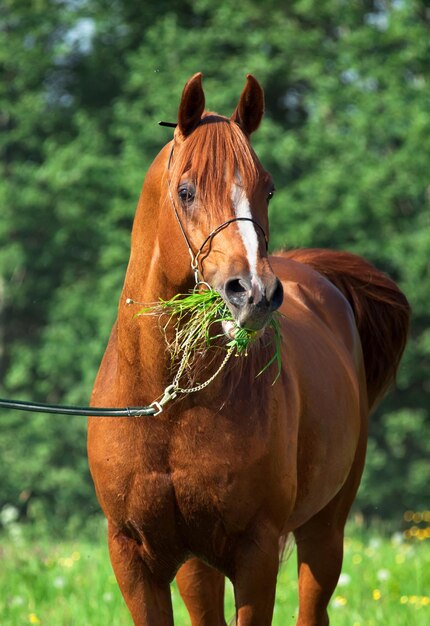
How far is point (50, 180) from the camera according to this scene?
23.2 m

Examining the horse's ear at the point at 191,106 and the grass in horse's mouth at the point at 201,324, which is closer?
the grass in horse's mouth at the point at 201,324

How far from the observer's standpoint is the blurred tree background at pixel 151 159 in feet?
68.6

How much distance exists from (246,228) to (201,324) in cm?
37

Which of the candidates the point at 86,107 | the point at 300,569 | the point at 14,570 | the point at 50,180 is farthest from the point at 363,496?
the point at 300,569

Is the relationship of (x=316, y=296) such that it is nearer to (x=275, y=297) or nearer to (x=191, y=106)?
(x=191, y=106)

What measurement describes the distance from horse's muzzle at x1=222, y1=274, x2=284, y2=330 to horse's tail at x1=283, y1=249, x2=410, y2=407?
273 cm

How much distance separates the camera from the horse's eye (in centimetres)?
350

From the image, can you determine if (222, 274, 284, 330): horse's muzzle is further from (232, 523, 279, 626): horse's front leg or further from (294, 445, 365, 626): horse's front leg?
(294, 445, 365, 626): horse's front leg

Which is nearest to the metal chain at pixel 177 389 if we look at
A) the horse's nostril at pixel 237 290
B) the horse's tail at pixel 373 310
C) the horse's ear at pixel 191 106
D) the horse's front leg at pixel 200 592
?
the horse's nostril at pixel 237 290

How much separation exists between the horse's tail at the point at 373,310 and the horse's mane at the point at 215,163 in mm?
2436

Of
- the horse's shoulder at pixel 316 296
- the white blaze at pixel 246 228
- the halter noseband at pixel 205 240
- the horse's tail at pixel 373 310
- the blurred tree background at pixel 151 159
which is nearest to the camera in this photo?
the white blaze at pixel 246 228

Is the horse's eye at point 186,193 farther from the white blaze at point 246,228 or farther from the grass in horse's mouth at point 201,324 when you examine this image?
the grass in horse's mouth at point 201,324

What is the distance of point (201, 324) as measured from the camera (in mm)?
3535

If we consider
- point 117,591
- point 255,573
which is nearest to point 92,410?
point 255,573
